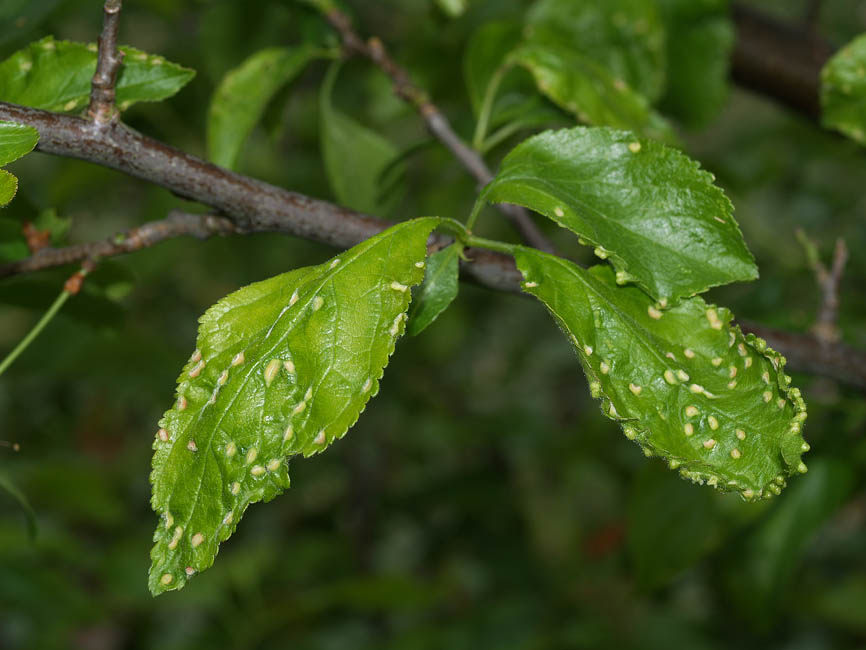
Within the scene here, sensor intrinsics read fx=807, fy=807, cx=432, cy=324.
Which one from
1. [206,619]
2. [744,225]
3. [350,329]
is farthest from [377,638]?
[350,329]

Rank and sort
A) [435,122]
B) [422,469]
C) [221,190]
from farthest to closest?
[422,469] → [435,122] → [221,190]

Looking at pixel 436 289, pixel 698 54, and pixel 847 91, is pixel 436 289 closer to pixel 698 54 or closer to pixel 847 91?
pixel 847 91

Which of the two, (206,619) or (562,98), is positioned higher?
(562,98)

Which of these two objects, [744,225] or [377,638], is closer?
[744,225]

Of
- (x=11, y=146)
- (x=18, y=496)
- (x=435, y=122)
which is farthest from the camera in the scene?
(x=435, y=122)

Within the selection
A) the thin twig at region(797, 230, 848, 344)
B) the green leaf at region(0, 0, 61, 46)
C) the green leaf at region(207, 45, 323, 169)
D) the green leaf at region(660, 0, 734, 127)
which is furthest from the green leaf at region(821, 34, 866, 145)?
the green leaf at region(0, 0, 61, 46)

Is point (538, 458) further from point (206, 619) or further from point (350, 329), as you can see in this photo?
point (350, 329)

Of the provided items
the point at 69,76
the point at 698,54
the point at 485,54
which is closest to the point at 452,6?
the point at 485,54

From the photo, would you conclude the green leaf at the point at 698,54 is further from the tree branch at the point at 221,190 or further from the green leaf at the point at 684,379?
the green leaf at the point at 684,379
